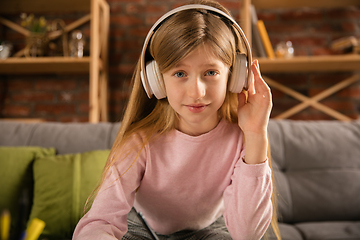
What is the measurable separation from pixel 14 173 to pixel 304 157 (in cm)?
115

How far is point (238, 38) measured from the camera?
737 millimetres

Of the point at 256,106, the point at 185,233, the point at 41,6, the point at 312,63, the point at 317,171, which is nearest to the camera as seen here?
the point at 256,106

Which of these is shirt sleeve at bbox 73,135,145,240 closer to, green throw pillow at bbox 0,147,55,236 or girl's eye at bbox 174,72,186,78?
girl's eye at bbox 174,72,186,78

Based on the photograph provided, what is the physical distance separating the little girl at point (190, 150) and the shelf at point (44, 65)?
1.09 metres

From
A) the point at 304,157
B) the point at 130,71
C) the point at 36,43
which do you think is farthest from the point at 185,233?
the point at 36,43

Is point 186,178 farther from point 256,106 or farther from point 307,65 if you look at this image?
point 307,65

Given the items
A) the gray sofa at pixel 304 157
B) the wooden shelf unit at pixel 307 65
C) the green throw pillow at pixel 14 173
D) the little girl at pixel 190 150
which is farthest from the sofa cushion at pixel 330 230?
the green throw pillow at pixel 14 173

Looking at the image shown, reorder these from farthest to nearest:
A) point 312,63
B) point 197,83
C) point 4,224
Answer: point 312,63 < point 197,83 < point 4,224

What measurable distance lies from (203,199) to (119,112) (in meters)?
1.27

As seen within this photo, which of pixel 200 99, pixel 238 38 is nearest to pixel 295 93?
pixel 238 38

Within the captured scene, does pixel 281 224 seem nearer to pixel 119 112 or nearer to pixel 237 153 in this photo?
pixel 237 153

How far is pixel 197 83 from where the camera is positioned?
0.64 metres

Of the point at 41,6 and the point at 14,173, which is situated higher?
the point at 41,6

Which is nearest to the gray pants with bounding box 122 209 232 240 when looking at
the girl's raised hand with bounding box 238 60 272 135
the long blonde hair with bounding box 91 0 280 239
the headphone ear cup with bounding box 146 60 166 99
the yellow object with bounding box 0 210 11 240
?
the long blonde hair with bounding box 91 0 280 239
